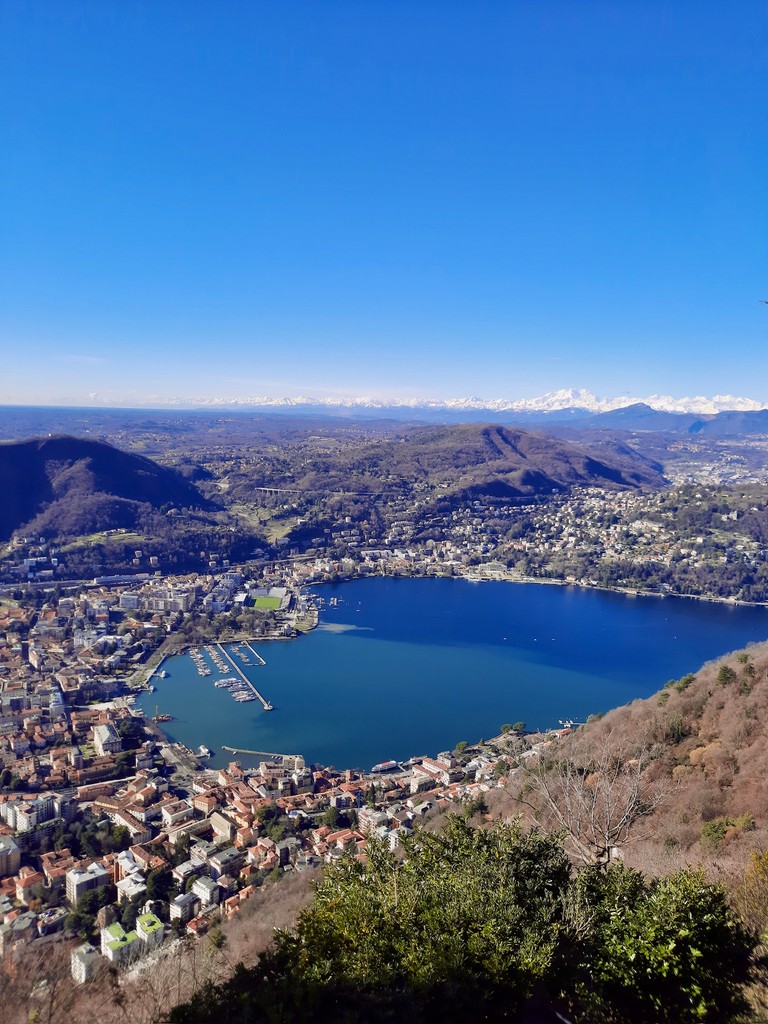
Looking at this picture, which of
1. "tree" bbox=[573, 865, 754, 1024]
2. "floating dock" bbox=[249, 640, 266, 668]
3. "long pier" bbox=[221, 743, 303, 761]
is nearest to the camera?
"tree" bbox=[573, 865, 754, 1024]

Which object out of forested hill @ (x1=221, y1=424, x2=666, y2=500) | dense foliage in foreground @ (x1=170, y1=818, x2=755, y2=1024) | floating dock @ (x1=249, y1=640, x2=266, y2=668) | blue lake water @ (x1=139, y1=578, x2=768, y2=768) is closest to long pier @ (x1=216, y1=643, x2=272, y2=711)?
blue lake water @ (x1=139, y1=578, x2=768, y2=768)

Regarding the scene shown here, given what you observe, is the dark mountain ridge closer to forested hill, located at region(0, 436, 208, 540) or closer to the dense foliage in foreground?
forested hill, located at region(0, 436, 208, 540)

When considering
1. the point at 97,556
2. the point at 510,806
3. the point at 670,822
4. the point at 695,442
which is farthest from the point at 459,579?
the point at 695,442

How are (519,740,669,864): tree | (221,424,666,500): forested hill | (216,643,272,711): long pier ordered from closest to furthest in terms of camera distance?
(519,740,669,864): tree → (216,643,272,711): long pier → (221,424,666,500): forested hill

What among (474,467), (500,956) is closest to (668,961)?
(500,956)

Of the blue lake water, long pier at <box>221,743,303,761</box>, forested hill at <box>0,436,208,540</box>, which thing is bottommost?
the blue lake water

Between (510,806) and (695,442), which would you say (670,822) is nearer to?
(510,806)
